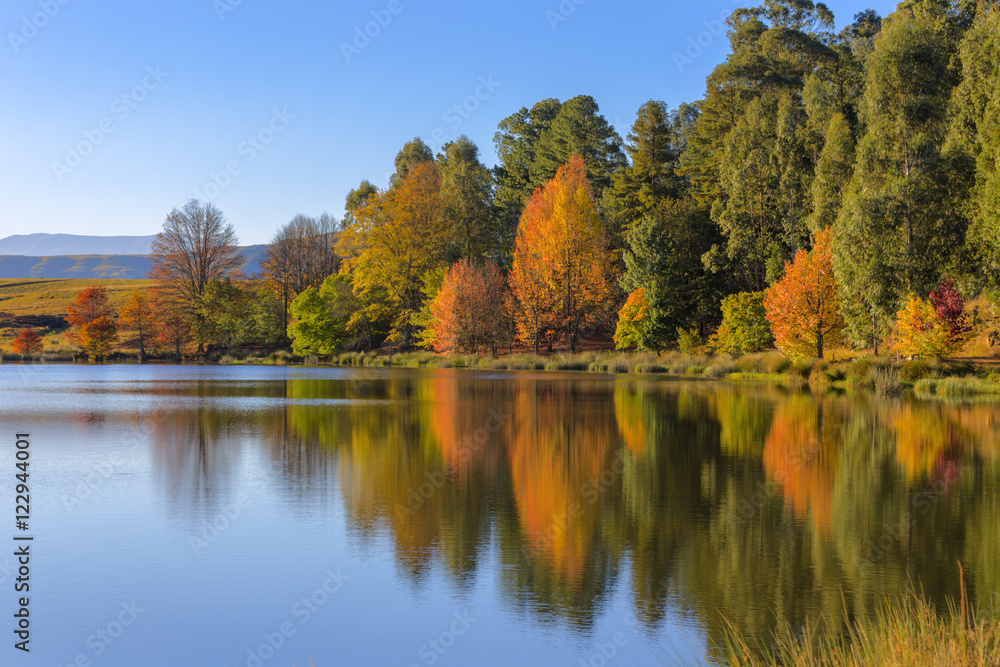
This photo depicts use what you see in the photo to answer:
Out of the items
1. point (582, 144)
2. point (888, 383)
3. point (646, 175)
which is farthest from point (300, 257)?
point (888, 383)

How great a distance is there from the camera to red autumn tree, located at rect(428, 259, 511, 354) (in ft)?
200

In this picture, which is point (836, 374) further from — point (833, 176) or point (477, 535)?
point (477, 535)

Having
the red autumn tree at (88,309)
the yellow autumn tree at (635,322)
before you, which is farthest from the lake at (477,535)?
the red autumn tree at (88,309)

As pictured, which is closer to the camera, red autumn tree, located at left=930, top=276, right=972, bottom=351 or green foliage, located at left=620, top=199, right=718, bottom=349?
red autumn tree, located at left=930, top=276, right=972, bottom=351

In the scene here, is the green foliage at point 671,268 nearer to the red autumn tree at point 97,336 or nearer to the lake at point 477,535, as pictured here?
the lake at point 477,535

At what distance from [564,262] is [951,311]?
2881cm

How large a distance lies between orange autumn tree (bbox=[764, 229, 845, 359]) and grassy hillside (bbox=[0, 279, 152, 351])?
6919 cm

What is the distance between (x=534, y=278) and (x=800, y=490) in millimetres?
47124

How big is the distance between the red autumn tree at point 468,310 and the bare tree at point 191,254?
25647 millimetres

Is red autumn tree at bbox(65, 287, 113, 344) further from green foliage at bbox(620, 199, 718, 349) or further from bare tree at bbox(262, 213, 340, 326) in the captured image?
green foliage at bbox(620, 199, 718, 349)

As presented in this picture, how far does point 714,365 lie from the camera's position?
46.5m

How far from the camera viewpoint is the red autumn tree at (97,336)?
76188 mm

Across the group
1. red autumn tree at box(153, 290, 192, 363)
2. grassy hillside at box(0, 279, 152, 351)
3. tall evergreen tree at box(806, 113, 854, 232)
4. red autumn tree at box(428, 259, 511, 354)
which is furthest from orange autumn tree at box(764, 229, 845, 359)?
grassy hillside at box(0, 279, 152, 351)

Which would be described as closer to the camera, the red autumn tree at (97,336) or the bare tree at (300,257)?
the red autumn tree at (97,336)
